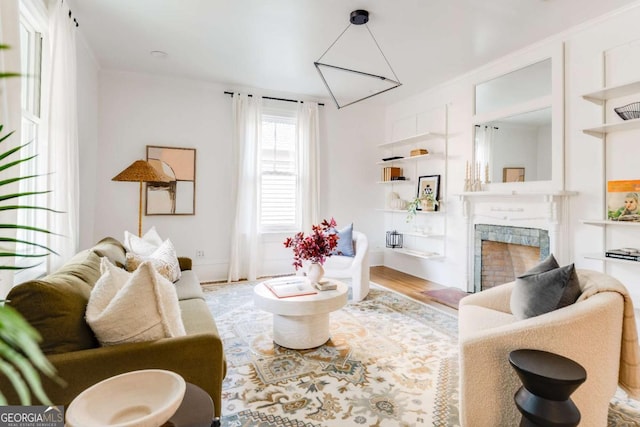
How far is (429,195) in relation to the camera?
16.8 ft

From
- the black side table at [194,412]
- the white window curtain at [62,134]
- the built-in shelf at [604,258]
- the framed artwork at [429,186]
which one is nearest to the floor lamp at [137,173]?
the white window curtain at [62,134]

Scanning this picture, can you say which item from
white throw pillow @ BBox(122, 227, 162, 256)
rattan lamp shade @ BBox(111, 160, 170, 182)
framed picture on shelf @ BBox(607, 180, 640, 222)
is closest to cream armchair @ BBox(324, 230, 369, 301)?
white throw pillow @ BBox(122, 227, 162, 256)

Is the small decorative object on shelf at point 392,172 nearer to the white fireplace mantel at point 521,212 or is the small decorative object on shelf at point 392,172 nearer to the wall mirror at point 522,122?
the white fireplace mantel at point 521,212

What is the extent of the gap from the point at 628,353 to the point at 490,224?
2.74m

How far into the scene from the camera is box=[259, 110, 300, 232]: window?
17.8 ft

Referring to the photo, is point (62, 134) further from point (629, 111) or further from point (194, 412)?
point (629, 111)

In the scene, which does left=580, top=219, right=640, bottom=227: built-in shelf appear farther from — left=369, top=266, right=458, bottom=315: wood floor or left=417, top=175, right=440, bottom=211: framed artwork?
left=417, top=175, right=440, bottom=211: framed artwork

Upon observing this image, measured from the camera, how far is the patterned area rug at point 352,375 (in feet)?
6.47

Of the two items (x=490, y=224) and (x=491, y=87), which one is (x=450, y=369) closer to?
(x=490, y=224)

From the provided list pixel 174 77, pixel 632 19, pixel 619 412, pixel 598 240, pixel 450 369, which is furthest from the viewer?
pixel 174 77

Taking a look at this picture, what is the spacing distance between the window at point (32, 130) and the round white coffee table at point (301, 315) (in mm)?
1617

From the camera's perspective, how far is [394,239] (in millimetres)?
5805

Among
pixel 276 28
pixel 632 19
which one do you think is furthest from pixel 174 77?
pixel 632 19

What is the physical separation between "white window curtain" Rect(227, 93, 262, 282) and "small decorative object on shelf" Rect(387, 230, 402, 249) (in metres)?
2.26
